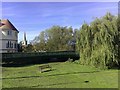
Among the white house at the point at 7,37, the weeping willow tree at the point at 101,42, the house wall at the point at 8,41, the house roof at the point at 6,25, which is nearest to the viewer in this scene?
the weeping willow tree at the point at 101,42

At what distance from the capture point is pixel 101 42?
30094 millimetres

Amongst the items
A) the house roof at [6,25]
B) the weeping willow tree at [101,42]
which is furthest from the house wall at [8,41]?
the weeping willow tree at [101,42]


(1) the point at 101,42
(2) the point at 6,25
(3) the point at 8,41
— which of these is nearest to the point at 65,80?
(1) the point at 101,42

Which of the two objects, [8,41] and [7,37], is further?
[8,41]

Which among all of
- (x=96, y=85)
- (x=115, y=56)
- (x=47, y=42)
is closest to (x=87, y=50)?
(x=115, y=56)

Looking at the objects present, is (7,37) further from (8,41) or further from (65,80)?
(65,80)

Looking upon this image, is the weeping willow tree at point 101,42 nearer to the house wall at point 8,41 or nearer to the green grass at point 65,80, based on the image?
the green grass at point 65,80

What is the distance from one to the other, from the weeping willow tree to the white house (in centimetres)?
2742

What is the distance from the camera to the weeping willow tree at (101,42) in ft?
94.0

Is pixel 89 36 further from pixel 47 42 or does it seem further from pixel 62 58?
pixel 47 42

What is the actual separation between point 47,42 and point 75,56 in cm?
2890

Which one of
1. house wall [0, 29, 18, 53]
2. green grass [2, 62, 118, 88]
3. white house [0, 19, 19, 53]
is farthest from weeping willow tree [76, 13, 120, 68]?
white house [0, 19, 19, 53]

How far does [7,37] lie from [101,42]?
3255cm

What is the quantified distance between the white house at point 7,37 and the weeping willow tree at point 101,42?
1080 inches
